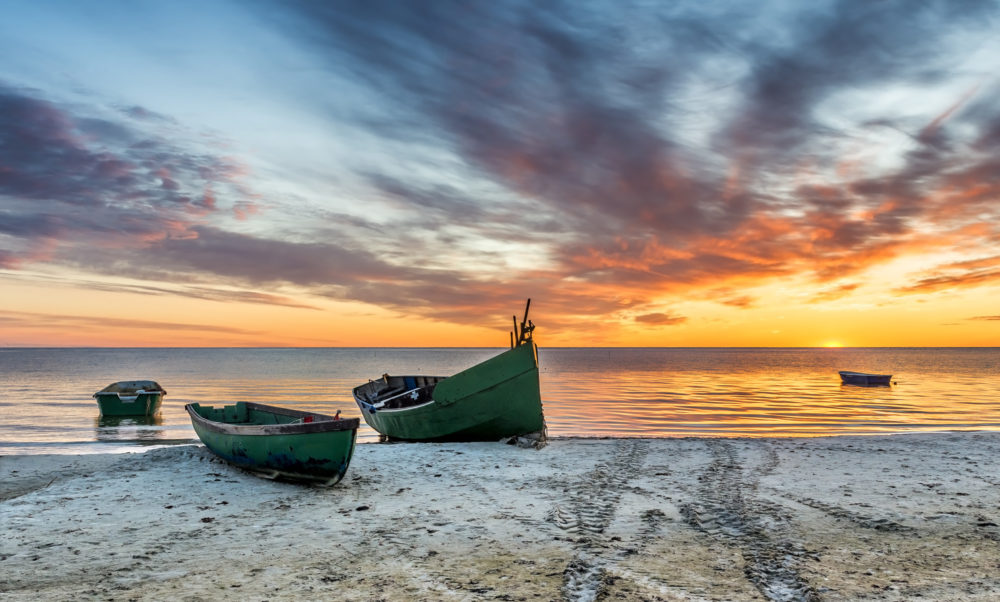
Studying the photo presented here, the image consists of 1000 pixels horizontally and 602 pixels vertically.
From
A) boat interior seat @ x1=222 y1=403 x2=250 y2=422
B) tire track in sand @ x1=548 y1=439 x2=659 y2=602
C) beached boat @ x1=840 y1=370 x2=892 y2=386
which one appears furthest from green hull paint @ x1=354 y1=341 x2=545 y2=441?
beached boat @ x1=840 y1=370 x2=892 y2=386

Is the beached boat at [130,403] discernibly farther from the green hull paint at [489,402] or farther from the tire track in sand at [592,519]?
the tire track in sand at [592,519]

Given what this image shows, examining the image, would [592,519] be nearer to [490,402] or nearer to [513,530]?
[513,530]

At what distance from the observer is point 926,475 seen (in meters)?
11.9

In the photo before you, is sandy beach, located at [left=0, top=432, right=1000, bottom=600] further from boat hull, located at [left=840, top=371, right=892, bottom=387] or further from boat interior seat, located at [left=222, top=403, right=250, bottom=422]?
boat hull, located at [left=840, top=371, right=892, bottom=387]

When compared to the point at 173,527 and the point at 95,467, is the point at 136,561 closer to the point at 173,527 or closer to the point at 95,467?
the point at 173,527

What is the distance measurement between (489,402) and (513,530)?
7.79m

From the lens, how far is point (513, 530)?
27.4ft

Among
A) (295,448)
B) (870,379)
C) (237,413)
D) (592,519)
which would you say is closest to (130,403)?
(237,413)

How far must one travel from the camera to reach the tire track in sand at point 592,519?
21.0 feet

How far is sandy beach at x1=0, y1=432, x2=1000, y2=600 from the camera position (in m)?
6.31

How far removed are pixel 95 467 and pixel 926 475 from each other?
60.4ft

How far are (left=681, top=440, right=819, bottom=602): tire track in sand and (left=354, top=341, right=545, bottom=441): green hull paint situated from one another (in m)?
5.14

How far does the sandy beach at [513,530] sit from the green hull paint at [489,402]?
228cm

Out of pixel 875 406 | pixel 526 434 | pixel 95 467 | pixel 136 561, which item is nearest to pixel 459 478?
pixel 526 434
